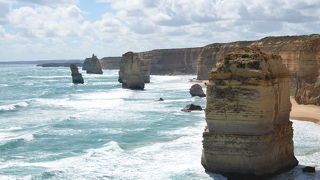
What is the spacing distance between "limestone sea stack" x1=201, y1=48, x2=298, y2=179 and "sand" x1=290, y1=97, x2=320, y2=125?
1678 centimetres

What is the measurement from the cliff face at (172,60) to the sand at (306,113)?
98.9 meters

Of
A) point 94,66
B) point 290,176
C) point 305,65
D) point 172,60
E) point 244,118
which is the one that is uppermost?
point 172,60

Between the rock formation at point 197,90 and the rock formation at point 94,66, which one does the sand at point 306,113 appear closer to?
the rock formation at point 197,90

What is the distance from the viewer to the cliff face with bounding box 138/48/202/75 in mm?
139375

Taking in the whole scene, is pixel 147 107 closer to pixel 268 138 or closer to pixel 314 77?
pixel 314 77

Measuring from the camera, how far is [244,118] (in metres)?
17.1

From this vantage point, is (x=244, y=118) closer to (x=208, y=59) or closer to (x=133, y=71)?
(x=133, y=71)

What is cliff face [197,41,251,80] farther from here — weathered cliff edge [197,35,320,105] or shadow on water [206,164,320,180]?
shadow on water [206,164,320,180]

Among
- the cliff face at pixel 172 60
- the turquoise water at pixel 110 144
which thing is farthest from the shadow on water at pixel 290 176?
the cliff face at pixel 172 60

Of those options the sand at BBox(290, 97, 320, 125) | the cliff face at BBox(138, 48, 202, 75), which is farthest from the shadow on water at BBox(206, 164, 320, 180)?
the cliff face at BBox(138, 48, 202, 75)

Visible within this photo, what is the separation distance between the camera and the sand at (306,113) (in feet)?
111

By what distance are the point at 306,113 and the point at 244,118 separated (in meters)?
21.0

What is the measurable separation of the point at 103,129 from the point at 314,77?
21.2 meters

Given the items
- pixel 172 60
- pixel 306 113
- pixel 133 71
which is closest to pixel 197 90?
pixel 133 71
